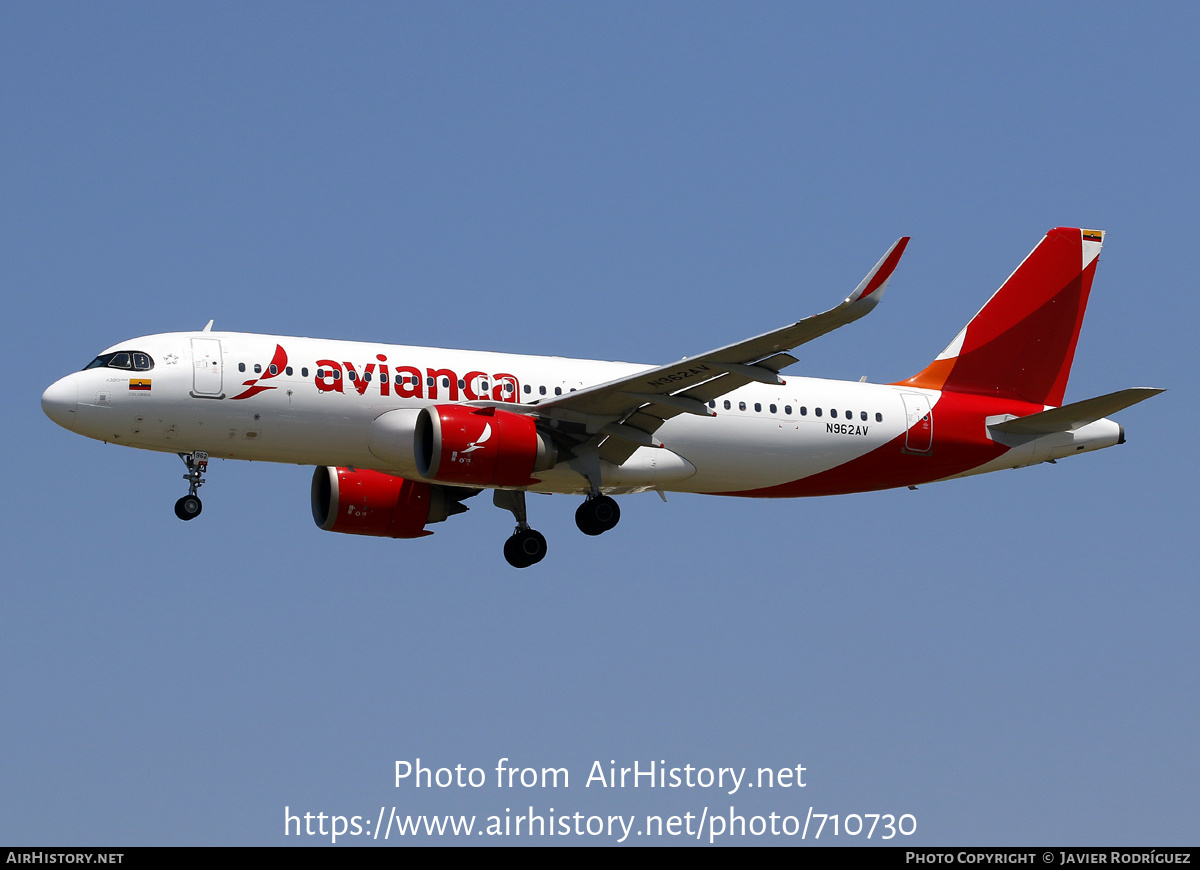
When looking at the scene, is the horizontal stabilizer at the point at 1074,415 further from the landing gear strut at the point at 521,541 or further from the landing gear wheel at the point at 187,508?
the landing gear wheel at the point at 187,508

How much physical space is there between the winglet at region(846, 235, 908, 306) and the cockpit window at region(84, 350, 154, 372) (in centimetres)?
1457

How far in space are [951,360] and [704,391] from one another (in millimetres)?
9368

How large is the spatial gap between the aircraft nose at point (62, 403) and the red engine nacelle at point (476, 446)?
699cm

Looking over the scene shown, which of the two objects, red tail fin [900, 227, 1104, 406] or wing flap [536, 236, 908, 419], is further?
red tail fin [900, 227, 1104, 406]

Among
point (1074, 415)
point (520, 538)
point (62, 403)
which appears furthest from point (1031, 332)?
point (62, 403)

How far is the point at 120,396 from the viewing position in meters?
33.1

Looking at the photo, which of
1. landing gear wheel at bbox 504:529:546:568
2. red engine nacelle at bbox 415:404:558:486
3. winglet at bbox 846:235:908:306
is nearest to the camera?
winglet at bbox 846:235:908:306

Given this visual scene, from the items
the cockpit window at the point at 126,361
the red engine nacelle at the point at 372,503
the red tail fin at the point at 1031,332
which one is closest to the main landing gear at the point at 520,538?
the red engine nacelle at the point at 372,503

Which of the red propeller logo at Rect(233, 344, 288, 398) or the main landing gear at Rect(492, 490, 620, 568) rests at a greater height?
the red propeller logo at Rect(233, 344, 288, 398)

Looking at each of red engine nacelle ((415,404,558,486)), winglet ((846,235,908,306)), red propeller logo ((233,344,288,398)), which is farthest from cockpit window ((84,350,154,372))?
winglet ((846,235,908,306))

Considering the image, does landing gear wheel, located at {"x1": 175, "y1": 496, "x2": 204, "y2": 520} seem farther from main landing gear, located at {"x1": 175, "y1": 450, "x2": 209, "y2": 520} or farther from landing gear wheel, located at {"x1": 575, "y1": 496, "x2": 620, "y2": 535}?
landing gear wheel, located at {"x1": 575, "y1": 496, "x2": 620, "y2": 535}

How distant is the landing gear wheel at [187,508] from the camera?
33750 mm

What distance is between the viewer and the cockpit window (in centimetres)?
3341
